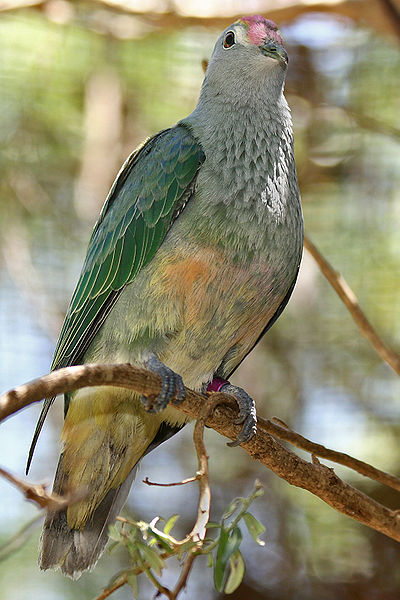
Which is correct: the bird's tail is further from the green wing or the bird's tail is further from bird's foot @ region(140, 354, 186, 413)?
bird's foot @ region(140, 354, 186, 413)

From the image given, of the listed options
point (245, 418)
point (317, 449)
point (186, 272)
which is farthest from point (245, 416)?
point (186, 272)

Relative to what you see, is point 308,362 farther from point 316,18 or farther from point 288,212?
point 288,212

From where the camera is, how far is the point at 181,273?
9.21 ft

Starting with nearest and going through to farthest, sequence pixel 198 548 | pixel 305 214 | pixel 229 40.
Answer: pixel 198 548 < pixel 229 40 < pixel 305 214

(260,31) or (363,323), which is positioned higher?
(260,31)

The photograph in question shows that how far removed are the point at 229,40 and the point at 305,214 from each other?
2.13m

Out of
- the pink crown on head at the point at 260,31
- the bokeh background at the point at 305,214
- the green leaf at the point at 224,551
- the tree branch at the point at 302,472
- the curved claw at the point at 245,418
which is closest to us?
the green leaf at the point at 224,551

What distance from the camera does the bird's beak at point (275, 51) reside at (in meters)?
3.12

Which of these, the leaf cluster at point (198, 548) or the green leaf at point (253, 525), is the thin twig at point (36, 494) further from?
the green leaf at point (253, 525)

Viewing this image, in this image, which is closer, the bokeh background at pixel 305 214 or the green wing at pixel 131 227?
the green wing at pixel 131 227

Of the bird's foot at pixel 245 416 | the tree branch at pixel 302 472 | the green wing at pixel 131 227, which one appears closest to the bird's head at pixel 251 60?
the green wing at pixel 131 227

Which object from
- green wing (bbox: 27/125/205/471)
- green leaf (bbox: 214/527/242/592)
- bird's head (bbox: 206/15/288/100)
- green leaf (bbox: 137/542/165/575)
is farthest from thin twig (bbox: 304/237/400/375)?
green leaf (bbox: 137/542/165/575)

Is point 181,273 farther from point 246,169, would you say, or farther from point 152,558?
point 152,558

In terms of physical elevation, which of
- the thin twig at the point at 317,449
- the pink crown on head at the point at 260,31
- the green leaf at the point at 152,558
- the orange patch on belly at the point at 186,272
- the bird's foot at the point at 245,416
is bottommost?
the bird's foot at the point at 245,416
